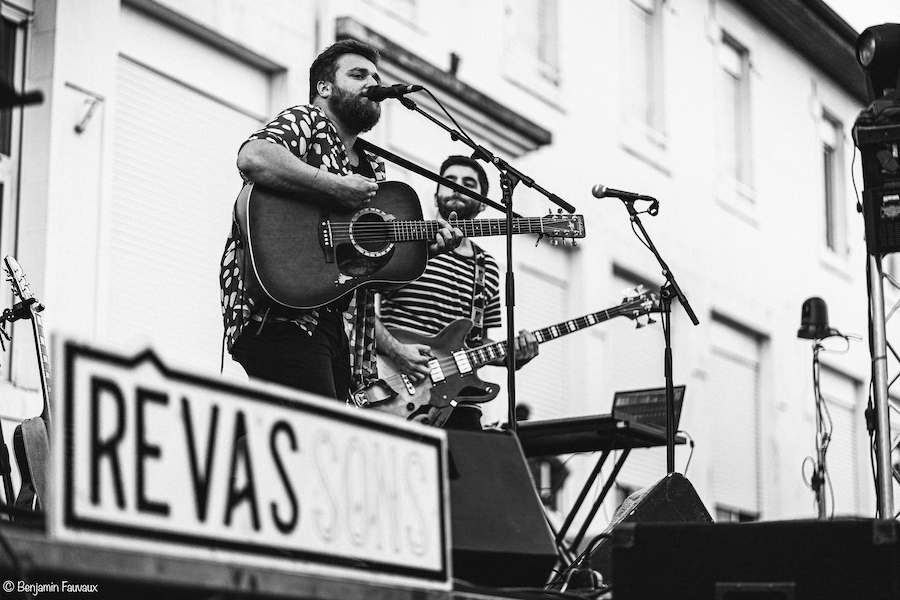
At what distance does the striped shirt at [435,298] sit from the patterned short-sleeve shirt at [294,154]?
134cm

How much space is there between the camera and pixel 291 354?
454cm

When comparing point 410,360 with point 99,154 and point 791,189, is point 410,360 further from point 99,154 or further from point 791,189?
point 791,189

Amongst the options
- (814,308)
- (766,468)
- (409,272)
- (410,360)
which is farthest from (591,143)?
(409,272)

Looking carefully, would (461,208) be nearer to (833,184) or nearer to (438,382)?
(438,382)

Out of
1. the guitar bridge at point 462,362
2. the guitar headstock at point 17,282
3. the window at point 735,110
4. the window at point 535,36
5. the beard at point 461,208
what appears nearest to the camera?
the guitar headstock at point 17,282

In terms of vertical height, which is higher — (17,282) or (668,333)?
(17,282)

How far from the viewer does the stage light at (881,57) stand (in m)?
5.91

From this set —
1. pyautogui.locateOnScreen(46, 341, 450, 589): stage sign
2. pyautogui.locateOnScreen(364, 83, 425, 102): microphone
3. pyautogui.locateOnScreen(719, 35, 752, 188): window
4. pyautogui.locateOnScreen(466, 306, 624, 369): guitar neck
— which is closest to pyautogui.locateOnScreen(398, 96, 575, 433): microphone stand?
pyautogui.locateOnScreen(364, 83, 425, 102): microphone

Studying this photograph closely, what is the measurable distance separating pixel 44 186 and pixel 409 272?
269 cm

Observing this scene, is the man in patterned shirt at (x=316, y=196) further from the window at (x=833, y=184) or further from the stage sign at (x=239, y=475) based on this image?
the window at (x=833, y=184)

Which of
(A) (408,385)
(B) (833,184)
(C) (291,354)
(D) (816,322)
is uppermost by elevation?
(B) (833,184)

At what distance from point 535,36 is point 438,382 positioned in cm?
613

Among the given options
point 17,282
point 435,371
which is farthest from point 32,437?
point 435,371

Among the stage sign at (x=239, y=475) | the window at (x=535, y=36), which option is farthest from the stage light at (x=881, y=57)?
the window at (x=535, y=36)
